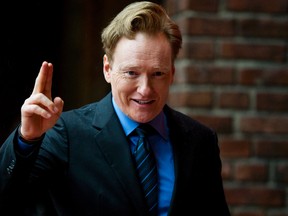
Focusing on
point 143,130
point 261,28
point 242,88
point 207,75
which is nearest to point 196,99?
point 207,75

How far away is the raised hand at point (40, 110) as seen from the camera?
1.79m

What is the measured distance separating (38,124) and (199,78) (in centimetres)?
134

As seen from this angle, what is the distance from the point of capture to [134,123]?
2.14 m

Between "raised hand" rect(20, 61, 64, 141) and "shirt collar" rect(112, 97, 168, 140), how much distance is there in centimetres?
34

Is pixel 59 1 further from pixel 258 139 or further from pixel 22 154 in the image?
pixel 22 154

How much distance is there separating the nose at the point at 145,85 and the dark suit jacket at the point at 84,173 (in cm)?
16

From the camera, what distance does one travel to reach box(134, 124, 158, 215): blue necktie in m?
2.04

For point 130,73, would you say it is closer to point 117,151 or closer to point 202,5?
point 117,151

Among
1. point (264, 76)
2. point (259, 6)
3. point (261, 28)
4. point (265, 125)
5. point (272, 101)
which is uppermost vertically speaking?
point (259, 6)

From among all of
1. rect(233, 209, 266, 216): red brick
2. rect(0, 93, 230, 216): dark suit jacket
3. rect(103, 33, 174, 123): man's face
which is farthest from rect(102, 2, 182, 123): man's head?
rect(233, 209, 266, 216): red brick

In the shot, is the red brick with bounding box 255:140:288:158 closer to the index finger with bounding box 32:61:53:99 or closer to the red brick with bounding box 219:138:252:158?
the red brick with bounding box 219:138:252:158

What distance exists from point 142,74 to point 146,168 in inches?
11.7

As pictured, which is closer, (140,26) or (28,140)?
(28,140)

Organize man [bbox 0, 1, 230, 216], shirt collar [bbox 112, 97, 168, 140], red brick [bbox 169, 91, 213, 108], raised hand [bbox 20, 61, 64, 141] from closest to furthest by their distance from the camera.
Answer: raised hand [bbox 20, 61, 64, 141], man [bbox 0, 1, 230, 216], shirt collar [bbox 112, 97, 168, 140], red brick [bbox 169, 91, 213, 108]
